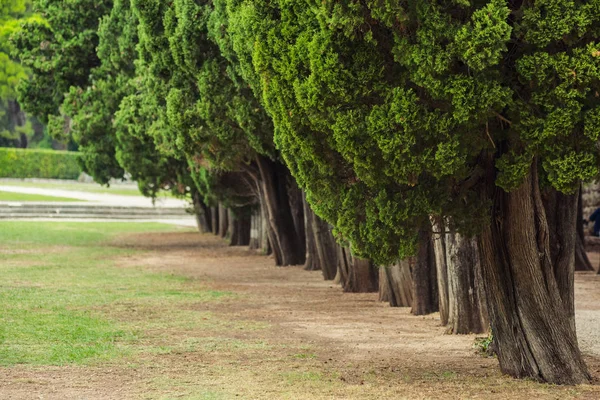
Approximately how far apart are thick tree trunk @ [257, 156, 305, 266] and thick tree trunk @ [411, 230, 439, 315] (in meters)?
7.67

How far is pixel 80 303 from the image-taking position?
16.3 meters

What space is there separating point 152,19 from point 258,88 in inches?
264

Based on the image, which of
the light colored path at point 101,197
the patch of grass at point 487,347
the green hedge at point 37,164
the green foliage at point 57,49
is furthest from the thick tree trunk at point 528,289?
the green hedge at point 37,164

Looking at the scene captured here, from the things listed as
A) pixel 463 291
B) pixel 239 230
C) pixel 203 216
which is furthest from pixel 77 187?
pixel 463 291

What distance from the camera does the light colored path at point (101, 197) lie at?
5444 cm

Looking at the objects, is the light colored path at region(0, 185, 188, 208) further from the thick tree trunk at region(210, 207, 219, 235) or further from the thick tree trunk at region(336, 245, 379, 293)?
the thick tree trunk at region(336, 245, 379, 293)

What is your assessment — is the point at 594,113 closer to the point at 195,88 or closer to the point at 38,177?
the point at 195,88

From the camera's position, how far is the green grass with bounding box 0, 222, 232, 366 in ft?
38.3

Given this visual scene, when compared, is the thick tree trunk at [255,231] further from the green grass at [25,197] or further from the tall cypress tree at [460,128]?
the green grass at [25,197]

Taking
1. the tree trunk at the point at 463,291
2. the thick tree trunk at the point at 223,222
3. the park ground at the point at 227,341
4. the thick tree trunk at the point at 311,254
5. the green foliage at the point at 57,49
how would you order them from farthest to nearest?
the thick tree trunk at the point at 223,222 → the green foliage at the point at 57,49 → the thick tree trunk at the point at 311,254 → the tree trunk at the point at 463,291 → the park ground at the point at 227,341

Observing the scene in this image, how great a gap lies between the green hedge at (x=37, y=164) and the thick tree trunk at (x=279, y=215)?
41.4 metres

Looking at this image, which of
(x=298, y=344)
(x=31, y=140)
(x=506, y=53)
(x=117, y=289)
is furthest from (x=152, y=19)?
(x=31, y=140)

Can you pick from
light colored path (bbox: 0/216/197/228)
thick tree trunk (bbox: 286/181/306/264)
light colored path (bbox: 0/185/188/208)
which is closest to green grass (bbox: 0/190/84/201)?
light colored path (bbox: 0/185/188/208)

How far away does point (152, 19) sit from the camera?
19859 mm
